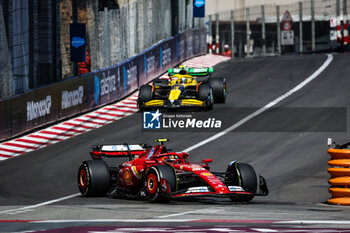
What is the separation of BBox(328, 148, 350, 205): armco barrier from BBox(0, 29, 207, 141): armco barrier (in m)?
11.4

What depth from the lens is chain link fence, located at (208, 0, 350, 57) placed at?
67.8 m

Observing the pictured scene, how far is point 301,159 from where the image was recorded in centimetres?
1798

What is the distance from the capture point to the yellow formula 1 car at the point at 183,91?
25156 mm

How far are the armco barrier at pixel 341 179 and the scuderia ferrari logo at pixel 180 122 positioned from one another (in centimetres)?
1027

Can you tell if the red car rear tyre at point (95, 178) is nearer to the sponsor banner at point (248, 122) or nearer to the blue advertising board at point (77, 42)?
the sponsor banner at point (248, 122)

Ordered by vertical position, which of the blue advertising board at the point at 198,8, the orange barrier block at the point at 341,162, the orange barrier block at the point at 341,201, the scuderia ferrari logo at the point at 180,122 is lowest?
the scuderia ferrari logo at the point at 180,122

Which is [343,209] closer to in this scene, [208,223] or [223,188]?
[223,188]

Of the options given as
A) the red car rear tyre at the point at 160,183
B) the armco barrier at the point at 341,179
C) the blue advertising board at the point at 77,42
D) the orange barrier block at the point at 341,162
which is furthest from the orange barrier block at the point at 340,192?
the blue advertising board at the point at 77,42

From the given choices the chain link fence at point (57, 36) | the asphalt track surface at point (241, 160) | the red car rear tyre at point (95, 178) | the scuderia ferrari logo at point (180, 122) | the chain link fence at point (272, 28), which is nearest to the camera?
the asphalt track surface at point (241, 160)

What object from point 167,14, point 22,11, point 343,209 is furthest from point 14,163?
point 167,14

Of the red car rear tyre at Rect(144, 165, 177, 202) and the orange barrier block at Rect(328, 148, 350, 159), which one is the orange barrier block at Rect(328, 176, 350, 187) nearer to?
the orange barrier block at Rect(328, 148, 350, 159)

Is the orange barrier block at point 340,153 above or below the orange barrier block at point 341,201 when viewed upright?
above

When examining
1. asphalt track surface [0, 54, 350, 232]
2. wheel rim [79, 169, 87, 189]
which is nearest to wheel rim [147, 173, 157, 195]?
asphalt track surface [0, 54, 350, 232]

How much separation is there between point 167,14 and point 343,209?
1156 inches
